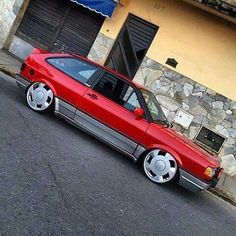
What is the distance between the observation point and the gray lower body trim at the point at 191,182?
24.0 feet

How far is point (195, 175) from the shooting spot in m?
7.32

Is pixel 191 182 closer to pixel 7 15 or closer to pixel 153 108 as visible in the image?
pixel 153 108

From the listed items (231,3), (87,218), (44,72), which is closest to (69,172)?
(87,218)

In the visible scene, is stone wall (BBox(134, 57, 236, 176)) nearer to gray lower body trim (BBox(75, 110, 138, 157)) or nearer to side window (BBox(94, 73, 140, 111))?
side window (BBox(94, 73, 140, 111))

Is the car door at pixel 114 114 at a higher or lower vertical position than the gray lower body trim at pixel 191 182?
higher

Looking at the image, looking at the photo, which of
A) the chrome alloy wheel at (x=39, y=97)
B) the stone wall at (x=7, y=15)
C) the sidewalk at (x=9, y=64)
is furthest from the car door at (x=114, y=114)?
the stone wall at (x=7, y=15)

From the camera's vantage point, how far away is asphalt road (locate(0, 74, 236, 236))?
4602mm

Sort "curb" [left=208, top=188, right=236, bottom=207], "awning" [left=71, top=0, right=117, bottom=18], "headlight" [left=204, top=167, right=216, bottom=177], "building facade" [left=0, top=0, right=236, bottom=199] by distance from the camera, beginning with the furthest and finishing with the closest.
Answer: "awning" [left=71, top=0, right=117, bottom=18]
"building facade" [left=0, top=0, right=236, bottom=199]
"curb" [left=208, top=188, right=236, bottom=207]
"headlight" [left=204, top=167, right=216, bottom=177]

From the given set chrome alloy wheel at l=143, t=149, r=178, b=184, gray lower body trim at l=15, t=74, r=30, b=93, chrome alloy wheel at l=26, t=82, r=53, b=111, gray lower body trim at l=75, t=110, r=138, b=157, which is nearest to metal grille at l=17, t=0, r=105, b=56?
gray lower body trim at l=15, t=74, r=30, b=93

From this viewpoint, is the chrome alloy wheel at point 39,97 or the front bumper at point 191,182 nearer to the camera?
the front bumper at point 191,182

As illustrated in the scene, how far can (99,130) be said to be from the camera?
788 cm

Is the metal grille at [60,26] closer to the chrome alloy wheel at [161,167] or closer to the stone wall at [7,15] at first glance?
the stone wall at [7,15]

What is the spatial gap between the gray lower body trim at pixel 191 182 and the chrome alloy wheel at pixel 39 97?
285 centimetres

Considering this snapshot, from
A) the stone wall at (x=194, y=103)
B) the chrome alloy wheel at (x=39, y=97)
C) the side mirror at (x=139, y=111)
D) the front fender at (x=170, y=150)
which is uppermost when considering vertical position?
the stone wall at (x=194, y=103)
